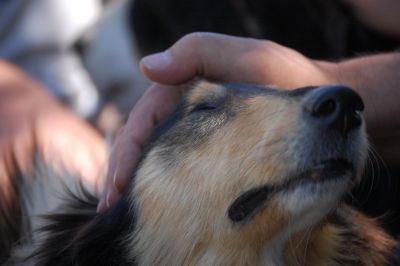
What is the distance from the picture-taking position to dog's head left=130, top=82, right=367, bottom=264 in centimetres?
184

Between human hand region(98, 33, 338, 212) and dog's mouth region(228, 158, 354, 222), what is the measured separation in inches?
21.2

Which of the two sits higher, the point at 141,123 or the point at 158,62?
the point at 158,62

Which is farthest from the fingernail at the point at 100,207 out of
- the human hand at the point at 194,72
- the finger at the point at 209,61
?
the finger at the point at 209,61

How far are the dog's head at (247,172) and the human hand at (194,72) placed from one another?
206 mm

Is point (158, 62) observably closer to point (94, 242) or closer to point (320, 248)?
point (94, 242)

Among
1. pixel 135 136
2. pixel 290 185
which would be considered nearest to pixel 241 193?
pixel 290 185

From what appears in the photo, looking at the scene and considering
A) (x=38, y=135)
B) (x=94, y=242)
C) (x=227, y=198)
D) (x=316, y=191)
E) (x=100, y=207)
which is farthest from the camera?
(x=38, y=135)

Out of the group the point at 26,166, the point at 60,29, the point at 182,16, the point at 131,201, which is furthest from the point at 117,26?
the point at 131,201

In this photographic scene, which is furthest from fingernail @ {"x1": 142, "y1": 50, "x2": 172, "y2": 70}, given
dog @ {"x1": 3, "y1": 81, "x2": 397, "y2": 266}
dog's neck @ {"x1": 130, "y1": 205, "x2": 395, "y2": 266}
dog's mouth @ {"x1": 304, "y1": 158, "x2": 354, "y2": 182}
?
dog's mouth @ {"x1": 304, "y1": 158, "x2": 354, "y2": 182}

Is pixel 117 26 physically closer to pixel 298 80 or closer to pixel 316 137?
pixel 298 80

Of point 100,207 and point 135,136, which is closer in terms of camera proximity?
point 100,207

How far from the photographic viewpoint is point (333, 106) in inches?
72.8

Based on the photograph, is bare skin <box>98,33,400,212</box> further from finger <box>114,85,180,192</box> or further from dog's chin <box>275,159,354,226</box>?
dog's chin <box>275,159,354,226</box>

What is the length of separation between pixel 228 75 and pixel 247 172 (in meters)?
0.68
